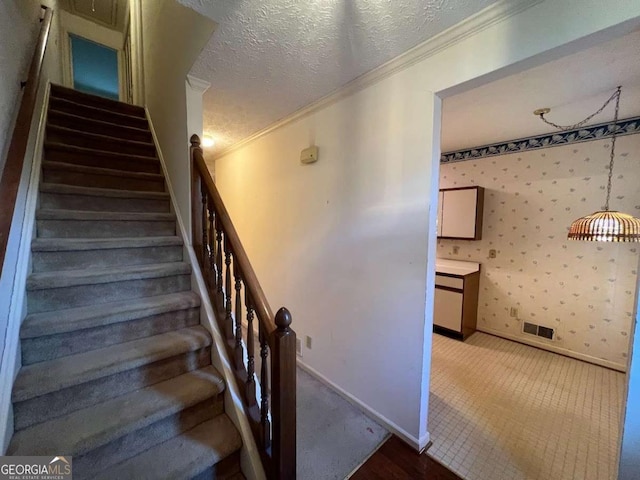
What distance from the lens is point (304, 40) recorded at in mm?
1361

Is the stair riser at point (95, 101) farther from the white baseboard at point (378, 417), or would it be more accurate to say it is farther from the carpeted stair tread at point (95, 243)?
the white baseboard at point (378, 417)

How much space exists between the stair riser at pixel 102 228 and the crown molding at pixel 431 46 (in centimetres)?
144

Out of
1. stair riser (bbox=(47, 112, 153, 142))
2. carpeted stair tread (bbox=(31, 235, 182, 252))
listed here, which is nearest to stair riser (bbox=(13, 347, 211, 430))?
carpeted stair tread (bbox=(31, 235, 182, 252))

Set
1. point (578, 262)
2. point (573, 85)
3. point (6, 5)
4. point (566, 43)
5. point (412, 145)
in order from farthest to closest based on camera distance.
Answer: point (578, 262) < point (573, 85) < point (412, 145) < point (6, 5) < point (566, 43)

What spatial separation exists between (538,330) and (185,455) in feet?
11.4

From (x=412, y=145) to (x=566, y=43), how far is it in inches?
26.9

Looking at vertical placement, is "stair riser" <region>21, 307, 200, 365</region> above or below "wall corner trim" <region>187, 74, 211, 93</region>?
below

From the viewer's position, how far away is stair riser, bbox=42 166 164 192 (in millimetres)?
1840

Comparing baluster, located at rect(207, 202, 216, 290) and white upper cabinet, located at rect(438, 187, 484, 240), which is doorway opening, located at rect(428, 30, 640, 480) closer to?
white upper cabinet, located at rect(438, 187, 484, 240)

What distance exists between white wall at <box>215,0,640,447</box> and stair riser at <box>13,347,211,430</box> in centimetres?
103

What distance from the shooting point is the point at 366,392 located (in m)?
1.84

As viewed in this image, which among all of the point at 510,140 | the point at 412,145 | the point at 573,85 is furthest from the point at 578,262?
the point at 412,145

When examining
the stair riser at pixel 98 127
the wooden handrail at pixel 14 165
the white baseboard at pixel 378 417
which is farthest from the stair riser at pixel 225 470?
the stair riser at pixel 98 127

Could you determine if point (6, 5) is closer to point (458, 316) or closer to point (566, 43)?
point (566, 43)
